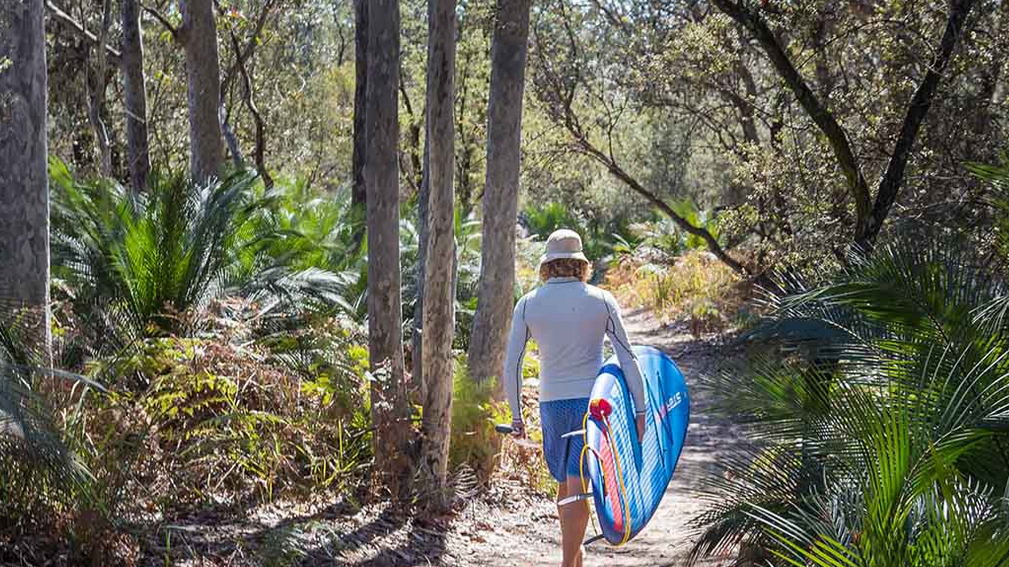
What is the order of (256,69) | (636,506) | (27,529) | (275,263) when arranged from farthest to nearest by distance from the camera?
(256,69) → (275,263) → (636,506) → (27,529)

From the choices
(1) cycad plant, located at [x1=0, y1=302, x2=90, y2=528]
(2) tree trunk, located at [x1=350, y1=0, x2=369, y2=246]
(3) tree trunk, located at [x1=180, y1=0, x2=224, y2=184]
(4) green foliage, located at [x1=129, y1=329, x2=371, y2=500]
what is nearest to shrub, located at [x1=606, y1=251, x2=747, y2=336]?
(2) tree trunk, located at [x1=350, y1=0, x2=369, y2=246]

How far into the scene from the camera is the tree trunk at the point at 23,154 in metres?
5.77

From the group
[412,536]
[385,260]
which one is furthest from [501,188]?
[412,536]

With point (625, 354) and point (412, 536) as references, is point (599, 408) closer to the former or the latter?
point (625, 354)

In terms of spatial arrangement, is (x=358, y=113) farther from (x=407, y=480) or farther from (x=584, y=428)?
(x=584, y=428)

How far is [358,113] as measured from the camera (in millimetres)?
14023

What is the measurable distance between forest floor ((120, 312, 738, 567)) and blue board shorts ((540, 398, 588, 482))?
0.62 metres

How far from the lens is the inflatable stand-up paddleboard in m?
5.01

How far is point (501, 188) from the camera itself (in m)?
8.86

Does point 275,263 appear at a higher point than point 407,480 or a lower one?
higher

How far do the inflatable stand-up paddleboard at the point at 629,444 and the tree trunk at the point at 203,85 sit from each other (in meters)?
8.80

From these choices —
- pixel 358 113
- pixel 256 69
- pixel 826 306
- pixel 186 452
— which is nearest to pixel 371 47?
pixel 186 452

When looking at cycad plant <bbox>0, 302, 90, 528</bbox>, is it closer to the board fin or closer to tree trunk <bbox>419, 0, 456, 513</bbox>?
the board fin

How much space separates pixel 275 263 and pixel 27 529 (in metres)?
5.45
